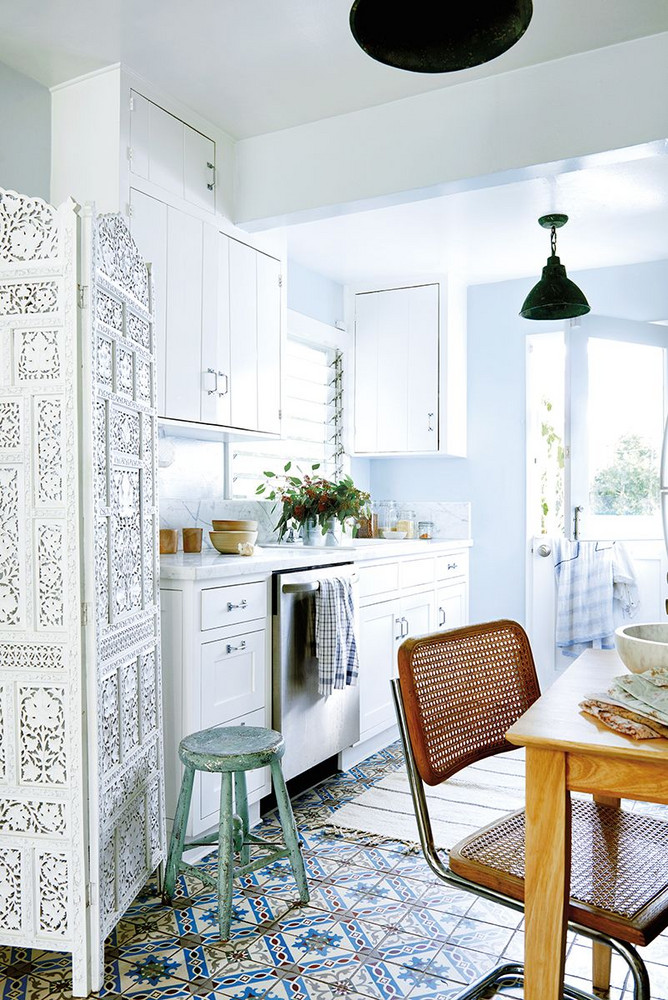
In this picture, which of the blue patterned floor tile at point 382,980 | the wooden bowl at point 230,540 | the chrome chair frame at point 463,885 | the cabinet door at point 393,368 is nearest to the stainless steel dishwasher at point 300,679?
the wooden bowl at point 230,540

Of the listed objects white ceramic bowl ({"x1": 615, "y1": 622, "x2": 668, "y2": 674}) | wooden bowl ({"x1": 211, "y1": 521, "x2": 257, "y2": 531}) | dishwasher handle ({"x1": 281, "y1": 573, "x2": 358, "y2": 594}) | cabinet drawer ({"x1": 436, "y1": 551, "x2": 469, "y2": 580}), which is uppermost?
wooden bowl ({"x1": 211, "y1": 521, "x2": 257, "y2": 531})

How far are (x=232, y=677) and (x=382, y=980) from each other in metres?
1.07

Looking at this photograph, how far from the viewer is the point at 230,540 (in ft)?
10.5

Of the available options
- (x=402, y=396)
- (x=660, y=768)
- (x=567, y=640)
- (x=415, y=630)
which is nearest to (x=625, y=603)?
(x=567, y=640)

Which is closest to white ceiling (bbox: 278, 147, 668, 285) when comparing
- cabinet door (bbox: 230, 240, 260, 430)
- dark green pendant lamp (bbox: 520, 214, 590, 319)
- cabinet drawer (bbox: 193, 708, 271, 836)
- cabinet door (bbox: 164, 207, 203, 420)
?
dark green pendant lamp (bbox: 520, 214, 590, 319)

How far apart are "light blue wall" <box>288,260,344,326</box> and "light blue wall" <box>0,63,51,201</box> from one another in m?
1.82

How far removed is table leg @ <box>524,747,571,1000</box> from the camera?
50.1 inches

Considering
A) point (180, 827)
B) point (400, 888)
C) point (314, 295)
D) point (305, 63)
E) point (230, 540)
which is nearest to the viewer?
point (180, 827)

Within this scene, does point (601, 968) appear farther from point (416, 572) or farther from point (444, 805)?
point (416, 572)

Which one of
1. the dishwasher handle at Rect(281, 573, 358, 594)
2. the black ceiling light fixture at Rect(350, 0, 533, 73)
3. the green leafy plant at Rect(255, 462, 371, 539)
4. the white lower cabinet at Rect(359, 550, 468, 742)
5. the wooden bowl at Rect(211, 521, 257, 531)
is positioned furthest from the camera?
the green leafy plant at Rect(255, 462, 371, 539)

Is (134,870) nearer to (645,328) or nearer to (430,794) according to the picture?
(430,794)

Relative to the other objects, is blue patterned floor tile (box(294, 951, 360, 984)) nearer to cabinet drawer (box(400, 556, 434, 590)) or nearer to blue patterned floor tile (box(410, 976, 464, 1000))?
blue patterned floor tile (box(410, 976, 464, 1000))

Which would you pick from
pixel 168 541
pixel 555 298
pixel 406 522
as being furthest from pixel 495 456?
pixel 168 541

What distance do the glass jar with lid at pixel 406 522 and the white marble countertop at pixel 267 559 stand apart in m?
0.70
